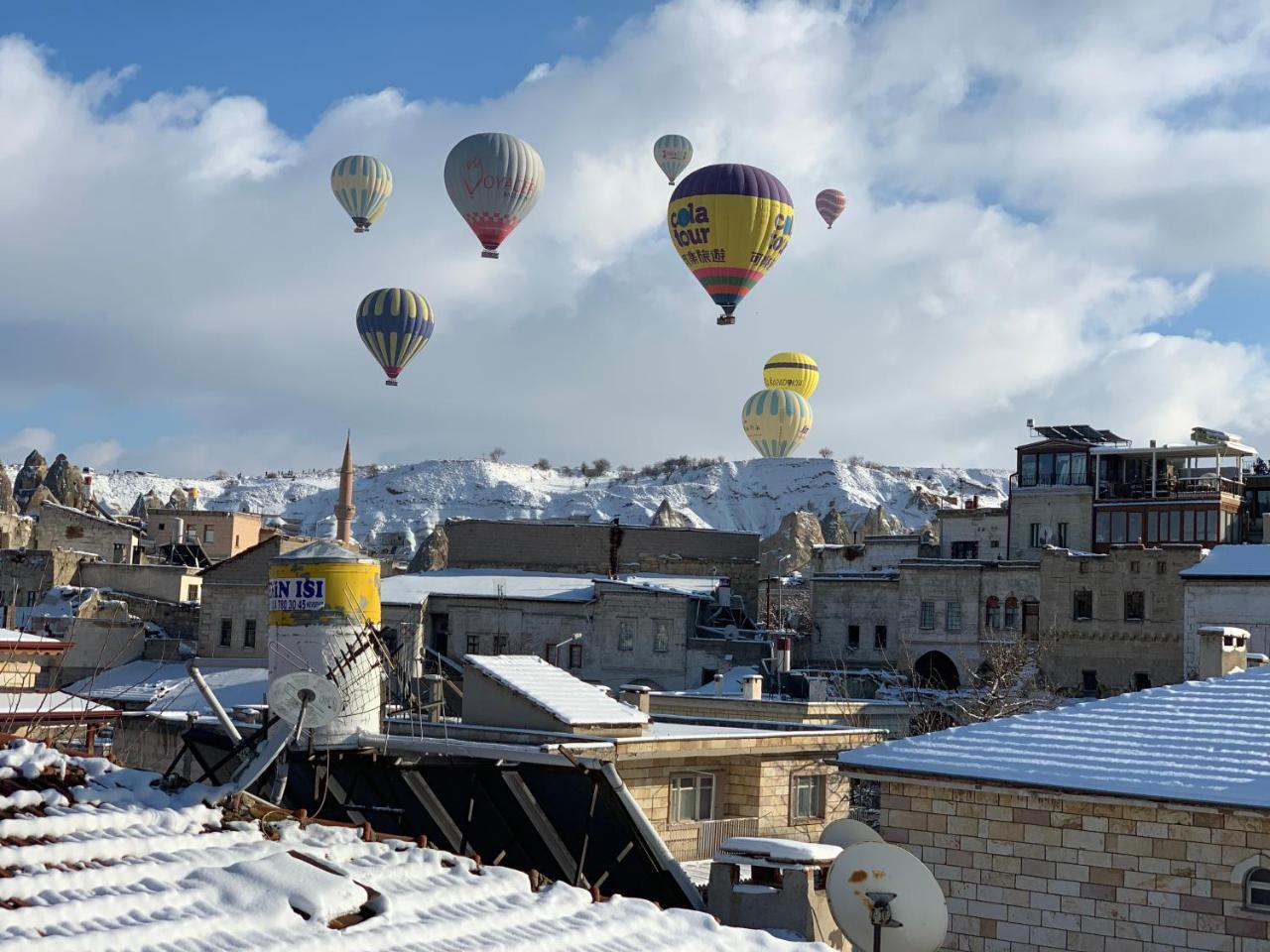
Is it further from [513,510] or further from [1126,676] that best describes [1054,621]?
[513,510]

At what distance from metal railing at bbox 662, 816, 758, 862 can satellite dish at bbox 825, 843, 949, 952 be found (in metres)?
13.8

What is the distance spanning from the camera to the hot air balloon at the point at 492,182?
2726 inches

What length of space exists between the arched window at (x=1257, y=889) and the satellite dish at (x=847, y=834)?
387cm

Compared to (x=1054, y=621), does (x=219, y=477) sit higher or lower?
higher

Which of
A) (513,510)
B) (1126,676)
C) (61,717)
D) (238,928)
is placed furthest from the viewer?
(513,510)

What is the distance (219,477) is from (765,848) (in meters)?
184

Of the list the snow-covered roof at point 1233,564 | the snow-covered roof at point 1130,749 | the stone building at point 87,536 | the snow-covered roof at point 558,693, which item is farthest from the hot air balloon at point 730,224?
the snow-covered roof at point 1130,749

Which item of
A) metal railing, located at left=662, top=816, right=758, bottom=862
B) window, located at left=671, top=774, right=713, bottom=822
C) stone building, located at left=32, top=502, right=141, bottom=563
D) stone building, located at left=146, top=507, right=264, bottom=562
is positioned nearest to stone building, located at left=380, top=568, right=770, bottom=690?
stone building, located at left=32, top=502, right=141, bottom=563

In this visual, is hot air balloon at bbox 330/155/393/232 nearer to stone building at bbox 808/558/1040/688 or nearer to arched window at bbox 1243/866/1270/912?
stone building at bbox 808/558/1040/688

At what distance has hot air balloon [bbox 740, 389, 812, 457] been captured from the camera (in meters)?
94.1

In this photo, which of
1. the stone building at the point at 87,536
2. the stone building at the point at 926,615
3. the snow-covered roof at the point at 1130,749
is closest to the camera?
the snow-covered roof at the point at 1130,749

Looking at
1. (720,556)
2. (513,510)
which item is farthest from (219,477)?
(720,556)

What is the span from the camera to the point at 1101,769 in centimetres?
1727

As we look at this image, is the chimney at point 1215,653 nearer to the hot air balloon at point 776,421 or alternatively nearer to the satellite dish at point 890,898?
the satellite dish at point 890,898
